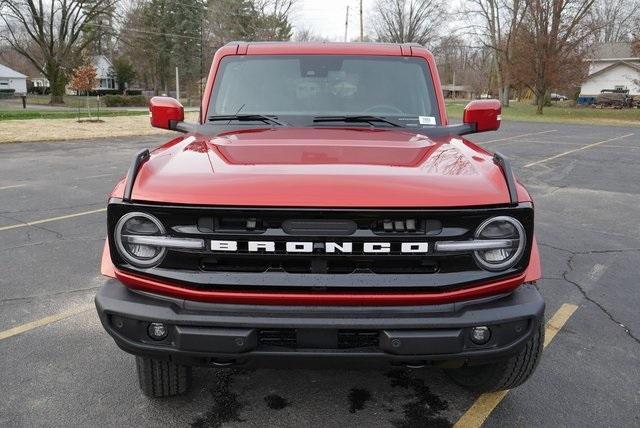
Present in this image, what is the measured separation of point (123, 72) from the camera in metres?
61.3

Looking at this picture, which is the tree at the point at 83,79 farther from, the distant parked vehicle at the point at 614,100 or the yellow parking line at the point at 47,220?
the distant parked vehicle at the point at 614,100

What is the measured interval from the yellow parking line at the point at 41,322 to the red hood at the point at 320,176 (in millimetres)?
1849

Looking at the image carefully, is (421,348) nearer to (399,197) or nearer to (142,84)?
(399,197)

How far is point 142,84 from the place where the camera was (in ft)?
248

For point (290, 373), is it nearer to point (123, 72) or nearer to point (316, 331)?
point (316, 331)

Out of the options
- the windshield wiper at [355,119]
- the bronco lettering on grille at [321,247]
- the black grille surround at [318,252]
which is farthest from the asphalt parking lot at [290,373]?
the windshield wiper at [355,119]

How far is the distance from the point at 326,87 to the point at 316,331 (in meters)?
2.07

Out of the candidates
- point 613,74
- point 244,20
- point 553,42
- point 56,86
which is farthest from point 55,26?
point 613,74

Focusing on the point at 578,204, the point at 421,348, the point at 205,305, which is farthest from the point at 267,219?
the point at 578,204

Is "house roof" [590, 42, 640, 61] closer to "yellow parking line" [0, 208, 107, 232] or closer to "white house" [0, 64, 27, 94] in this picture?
"white house" [0, 64, 27, 94]

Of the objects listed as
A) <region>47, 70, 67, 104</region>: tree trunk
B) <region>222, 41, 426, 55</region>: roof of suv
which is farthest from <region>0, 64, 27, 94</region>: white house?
<region>222, 41, 426, 55</region>: roof of suv

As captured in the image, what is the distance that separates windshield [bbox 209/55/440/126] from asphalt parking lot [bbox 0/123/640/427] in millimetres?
1685

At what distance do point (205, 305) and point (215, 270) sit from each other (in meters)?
0.15

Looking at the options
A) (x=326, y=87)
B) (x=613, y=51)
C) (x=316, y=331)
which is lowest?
(x=316, y=331)
